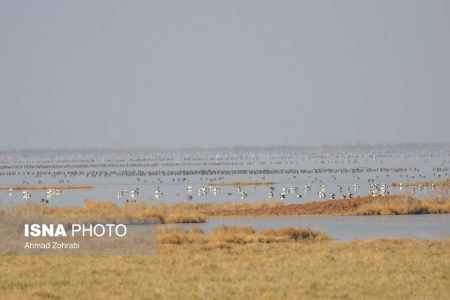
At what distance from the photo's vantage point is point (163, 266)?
2433 cm

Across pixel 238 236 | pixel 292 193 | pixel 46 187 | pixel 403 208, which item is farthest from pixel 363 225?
pixel 46 187

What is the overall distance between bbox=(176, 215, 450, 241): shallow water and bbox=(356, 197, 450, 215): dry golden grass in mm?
1285

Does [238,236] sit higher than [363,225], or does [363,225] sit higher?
[238,236]

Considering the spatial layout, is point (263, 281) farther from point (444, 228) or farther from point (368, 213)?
point (368, 213)

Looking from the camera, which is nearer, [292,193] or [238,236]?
[238,236]

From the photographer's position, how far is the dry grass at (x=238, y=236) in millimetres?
31531

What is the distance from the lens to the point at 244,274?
74.3ft

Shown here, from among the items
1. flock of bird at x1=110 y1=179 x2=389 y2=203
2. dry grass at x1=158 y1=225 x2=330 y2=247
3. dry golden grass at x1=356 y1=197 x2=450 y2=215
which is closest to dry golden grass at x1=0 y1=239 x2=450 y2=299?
dry grass at x1=158 y1=225 x2=330 y2=247

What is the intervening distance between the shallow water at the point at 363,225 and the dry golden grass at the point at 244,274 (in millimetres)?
6030

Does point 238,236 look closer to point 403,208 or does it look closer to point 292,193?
point 403,208

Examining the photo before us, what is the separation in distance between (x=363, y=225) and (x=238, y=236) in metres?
9.21

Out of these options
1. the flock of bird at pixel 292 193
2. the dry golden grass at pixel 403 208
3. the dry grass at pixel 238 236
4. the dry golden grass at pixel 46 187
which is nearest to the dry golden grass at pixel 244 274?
the dry grass at pixel 238 236

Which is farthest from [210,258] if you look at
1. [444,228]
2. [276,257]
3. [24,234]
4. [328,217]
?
[328,217]

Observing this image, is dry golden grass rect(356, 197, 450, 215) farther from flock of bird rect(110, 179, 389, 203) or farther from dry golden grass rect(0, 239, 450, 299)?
dry golden grass rect(0, 239, 450, 299)
